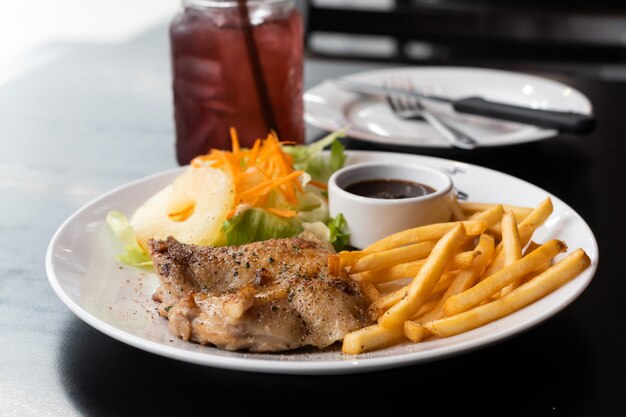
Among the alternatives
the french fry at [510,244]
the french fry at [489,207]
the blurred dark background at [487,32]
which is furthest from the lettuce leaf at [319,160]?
the blurred dark background at [487,32]

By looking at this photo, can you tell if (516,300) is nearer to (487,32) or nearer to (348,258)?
(348,258)

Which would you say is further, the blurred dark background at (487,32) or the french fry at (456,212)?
the blurred dark background at (487,32)

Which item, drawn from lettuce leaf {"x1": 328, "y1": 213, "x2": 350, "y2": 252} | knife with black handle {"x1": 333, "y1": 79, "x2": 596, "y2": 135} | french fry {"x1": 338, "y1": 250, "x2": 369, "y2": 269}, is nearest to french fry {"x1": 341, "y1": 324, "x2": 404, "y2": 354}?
french fry {"x1": 338, "y1": 250, "x2": 369, "y2": 269}

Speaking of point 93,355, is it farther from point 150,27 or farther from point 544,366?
point 150,27

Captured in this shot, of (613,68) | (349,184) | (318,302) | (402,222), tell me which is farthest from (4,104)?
(613,68)

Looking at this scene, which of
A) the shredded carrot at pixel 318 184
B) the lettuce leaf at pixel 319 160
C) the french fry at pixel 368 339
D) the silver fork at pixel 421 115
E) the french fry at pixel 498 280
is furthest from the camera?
the silver fork at pixel 421 115

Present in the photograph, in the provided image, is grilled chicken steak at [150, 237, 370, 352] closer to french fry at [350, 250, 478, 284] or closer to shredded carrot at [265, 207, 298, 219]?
french fry at [350, 250, 478, 284]

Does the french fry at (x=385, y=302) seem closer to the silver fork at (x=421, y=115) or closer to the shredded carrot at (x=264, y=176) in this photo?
the shredded carrot at (x=264, y=176)
